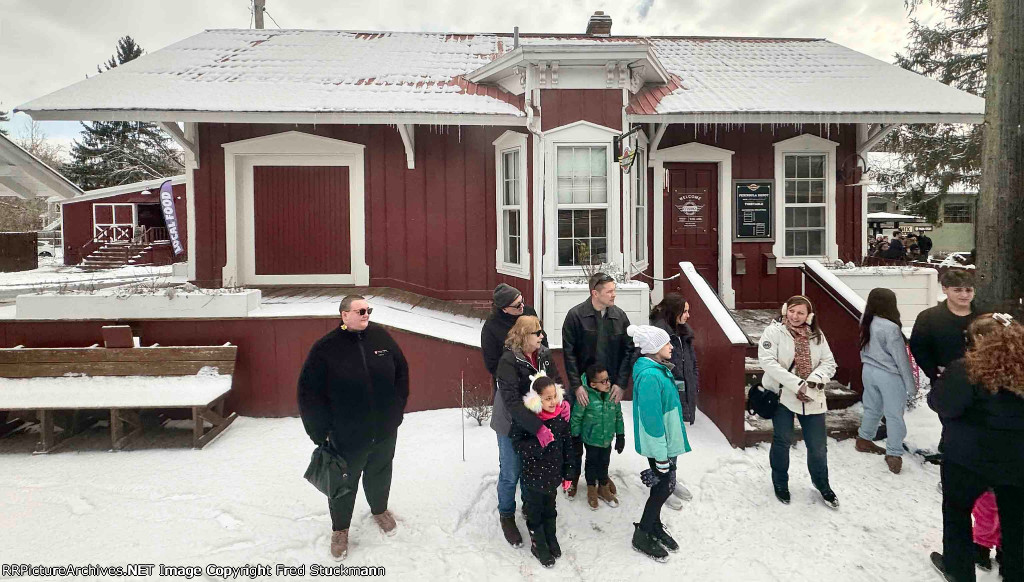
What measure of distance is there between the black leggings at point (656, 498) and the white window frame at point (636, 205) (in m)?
4.38

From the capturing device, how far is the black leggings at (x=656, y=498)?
3.66 metres

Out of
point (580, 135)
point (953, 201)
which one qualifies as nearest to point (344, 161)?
point (580, 135)

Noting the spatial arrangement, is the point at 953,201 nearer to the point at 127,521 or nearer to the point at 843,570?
the point at 843,570

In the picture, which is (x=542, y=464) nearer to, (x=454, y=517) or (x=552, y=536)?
(x=552, y=536)

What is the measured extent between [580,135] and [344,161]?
3730 millimetres

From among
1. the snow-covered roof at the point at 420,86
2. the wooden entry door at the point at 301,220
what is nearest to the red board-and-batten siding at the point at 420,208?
the wooden entry door at the point at 301,220

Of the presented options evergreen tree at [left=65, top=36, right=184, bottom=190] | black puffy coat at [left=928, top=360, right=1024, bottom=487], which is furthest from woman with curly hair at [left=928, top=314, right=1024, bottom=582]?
evergreen tree at [left=65, top=36, right=184, bottom=190]

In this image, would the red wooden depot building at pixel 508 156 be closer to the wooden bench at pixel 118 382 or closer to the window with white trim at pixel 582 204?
the window with white trim at pixel 582 204

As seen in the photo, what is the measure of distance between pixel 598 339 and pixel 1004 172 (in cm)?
402

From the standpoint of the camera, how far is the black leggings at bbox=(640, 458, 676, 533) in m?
3.66

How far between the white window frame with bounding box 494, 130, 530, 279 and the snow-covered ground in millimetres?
3270

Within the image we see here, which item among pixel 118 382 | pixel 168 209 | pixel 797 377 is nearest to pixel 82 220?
pixel 168 209

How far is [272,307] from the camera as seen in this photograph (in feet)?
22.9

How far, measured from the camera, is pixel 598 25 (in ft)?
40.7
